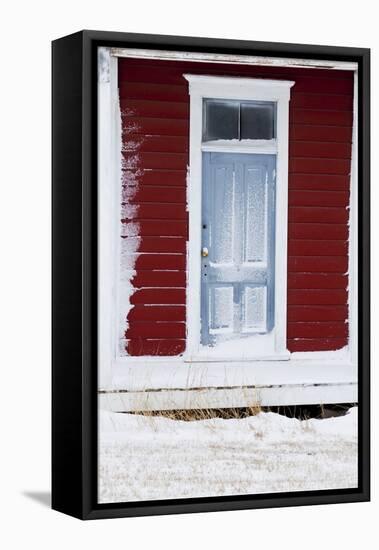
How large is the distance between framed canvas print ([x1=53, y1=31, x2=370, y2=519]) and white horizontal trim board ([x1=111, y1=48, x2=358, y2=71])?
0.02 metres

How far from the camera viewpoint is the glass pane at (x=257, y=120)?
9016 mm

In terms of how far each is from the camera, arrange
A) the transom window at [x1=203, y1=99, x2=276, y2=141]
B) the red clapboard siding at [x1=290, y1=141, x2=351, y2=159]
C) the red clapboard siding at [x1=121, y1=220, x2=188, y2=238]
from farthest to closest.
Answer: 1. the red clapboard siding at [x1=290, y1=141, x2=351, y2=159]
2. the transom window at [x1=203, y1=99, x2=276, y2=141]
3. the red clapboard siding at [x1=121, y1=220, x2=188, y2=238]

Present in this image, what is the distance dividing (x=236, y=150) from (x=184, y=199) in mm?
466

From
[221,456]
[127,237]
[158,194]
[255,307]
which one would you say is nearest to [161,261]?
[127,237]

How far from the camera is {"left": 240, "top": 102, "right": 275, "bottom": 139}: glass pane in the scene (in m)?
9.02

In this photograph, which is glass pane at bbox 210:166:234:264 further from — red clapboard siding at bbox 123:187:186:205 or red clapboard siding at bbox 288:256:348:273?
red clapboard siding at bbox 288:256:348:273

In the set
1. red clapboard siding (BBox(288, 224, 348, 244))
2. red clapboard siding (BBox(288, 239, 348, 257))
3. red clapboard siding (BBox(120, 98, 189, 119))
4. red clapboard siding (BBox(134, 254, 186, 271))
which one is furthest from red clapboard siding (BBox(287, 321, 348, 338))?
red clapboard siding (BBox(120, 98, 189, 119))

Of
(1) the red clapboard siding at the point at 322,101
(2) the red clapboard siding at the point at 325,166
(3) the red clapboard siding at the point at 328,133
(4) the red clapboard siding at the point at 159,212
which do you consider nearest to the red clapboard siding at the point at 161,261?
(4) the red clapboard siding at the point at 159,212

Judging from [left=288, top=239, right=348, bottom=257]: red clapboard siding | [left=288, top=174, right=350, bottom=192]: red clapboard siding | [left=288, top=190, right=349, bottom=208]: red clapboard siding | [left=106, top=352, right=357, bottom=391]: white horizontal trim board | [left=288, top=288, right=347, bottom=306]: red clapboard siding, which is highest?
[left=288, top=174, right=350, bottom=192]: red clapboard siding

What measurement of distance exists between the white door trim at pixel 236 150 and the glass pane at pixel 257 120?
0.04 meters

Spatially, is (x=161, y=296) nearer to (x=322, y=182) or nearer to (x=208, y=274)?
(x=208, y=274)

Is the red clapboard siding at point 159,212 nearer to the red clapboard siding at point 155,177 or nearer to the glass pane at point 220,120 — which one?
the red clapboard siding at point 155,177

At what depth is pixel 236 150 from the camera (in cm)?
916

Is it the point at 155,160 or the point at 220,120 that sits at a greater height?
the point at 220,120
